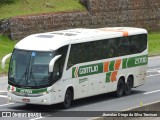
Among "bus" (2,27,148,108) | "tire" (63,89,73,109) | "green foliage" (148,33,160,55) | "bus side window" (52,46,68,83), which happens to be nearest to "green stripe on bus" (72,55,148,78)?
"bus" (2,27,148,108)

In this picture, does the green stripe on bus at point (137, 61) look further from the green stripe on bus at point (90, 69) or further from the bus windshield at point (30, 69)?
the bus windshield at point (30, 69)

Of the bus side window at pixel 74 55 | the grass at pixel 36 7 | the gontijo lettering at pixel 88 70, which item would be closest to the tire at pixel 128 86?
the gontijo lettering at pixel 88 70

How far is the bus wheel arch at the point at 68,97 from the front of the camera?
24016 mm

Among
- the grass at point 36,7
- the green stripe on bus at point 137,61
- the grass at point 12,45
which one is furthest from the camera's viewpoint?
the grass at point 36,7

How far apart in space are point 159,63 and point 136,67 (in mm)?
13005

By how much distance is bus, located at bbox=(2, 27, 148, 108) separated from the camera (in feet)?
75.3

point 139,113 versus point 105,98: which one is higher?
point 139,113

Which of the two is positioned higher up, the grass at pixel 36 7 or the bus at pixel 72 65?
the bus at pixel 72 65

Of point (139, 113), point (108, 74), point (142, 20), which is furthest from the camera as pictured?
point (142, 20)

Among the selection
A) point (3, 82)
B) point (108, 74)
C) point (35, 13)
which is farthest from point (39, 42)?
point (35, 13)

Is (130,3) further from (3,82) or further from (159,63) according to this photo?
(3,82)

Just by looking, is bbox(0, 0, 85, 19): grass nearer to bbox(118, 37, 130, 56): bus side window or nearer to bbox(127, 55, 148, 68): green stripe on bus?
bbox(127, 55, 148, 68): green stripe on bus

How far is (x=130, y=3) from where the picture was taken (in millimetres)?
52750

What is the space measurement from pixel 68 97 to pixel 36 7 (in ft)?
78.9
